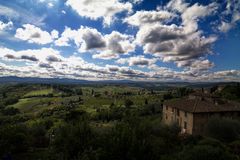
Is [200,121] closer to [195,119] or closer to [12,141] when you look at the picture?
[195,119]

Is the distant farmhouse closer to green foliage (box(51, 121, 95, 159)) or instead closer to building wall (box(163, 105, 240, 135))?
building wall (box(163, 105, 240, 135))

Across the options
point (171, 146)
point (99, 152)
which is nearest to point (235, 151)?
point (171, 146)

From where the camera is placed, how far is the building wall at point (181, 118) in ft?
138

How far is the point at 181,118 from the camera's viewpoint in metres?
45.6

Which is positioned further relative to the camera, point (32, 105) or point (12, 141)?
point (32, 105)

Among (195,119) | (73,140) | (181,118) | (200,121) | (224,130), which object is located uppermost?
(73,140)

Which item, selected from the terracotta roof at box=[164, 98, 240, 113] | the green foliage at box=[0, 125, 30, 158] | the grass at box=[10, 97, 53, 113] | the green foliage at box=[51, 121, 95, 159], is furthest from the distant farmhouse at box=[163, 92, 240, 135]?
the grass at box=[10, 97, 53, 113]

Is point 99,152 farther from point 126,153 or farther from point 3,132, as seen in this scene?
point 3,132

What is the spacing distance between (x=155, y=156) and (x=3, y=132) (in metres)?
19.2

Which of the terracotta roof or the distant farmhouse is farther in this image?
the terracotta roof

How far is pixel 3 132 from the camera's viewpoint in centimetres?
2769

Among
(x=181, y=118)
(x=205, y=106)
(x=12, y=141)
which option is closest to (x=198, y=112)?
(x=205, y=106)

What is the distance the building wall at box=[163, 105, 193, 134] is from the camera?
42000mm

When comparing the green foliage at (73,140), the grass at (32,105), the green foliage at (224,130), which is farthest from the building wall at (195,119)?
the grass at (32,105)
